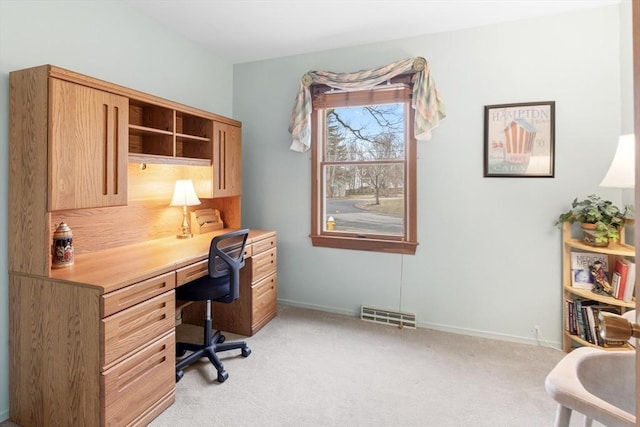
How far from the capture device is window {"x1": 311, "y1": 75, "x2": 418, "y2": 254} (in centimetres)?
298

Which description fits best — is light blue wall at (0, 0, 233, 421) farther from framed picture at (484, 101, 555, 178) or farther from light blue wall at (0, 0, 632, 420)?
framed picture at (484, 101, 555, 178)

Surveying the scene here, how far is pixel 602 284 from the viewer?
7.66 feet

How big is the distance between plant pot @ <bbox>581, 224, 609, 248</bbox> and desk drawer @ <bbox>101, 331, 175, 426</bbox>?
9.40 feet

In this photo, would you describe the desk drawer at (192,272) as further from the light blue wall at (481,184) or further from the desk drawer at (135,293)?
the light blue wall at (481,184)

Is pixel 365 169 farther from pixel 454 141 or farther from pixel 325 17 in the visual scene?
pixel 325 17

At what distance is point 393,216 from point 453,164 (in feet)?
2.30

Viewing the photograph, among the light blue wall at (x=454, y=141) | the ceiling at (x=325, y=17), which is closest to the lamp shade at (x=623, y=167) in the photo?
the light blue wall at (x=454, y=141)

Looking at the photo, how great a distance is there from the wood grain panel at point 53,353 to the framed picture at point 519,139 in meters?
2.89

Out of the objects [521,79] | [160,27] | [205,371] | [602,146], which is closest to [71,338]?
[205,371]

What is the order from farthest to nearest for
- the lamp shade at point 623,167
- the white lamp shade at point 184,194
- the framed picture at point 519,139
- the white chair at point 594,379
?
the white lamp shade at point 184,194 → the framed picture at point 519,139 → the lamp shade at point 623,167 → the white chair at point 594,379

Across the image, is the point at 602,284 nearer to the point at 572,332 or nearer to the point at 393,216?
the point at 572,332

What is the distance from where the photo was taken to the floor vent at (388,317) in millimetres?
2961

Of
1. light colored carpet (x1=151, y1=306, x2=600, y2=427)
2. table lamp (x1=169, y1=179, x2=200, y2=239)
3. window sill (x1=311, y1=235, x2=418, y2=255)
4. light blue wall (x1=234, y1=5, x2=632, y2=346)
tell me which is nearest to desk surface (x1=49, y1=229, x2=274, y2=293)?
table lamp (x1=169, y1=179, x2=200, y2=239)

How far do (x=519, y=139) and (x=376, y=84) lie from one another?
126 centimetres
